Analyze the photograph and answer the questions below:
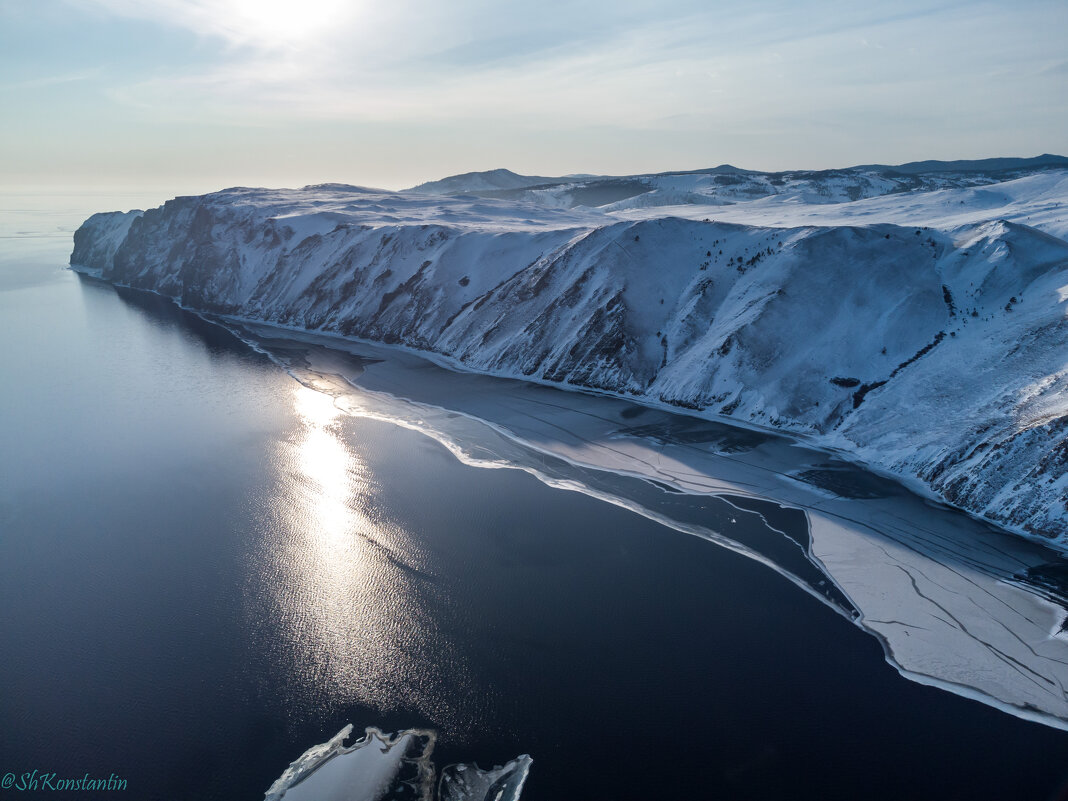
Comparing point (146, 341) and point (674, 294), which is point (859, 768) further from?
point (146, 341)

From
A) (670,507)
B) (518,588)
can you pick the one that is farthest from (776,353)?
(518,588)

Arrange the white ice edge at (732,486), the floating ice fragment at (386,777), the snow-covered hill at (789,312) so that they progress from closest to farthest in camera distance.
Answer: the floating ice fragment at (386,777) → the white ice edge at (732,486) → the snow-covered hill at (789,312)
